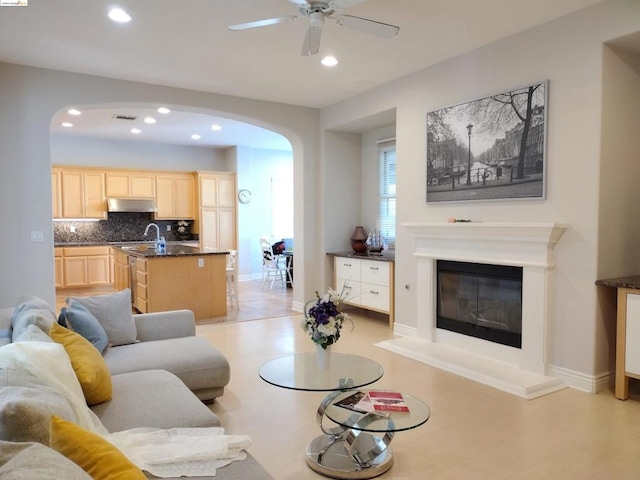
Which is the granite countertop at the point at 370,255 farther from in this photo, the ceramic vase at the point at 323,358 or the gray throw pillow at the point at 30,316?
the gray throw pillow at the point at 30,316

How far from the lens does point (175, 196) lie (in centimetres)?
961

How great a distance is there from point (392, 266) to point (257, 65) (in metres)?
2.67

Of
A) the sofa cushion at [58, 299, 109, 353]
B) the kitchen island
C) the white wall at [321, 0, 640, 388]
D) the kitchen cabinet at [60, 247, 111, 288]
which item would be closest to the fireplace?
the white wall at [321, 0, 640, 388]

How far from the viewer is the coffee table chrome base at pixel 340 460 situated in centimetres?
236

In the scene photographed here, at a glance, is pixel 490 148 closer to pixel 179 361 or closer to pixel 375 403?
pixel 375 403

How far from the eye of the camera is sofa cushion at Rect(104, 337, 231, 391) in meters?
2.96

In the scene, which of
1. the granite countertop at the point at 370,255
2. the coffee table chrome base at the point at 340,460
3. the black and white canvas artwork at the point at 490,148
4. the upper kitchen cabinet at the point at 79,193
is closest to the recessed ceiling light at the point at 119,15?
the black and white canvas artwork at the point at 490,148

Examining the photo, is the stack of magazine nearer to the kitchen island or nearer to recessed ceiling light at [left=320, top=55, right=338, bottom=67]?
recessed ceiling light at [left=320, top=55, right=338, bottom=67]

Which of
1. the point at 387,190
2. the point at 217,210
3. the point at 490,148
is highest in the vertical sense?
the point at 490,148

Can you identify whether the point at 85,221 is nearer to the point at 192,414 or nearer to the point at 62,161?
the point at 62,161

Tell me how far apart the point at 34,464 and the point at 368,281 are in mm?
4931

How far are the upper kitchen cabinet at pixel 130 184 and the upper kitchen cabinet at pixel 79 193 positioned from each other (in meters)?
0.16

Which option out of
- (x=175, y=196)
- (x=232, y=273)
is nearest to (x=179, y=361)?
(x=232, y=273)

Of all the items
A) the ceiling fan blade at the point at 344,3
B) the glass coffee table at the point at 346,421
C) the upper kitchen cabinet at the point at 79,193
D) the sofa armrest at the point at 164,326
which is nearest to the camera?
the glass coffee table at the point at 346,421
